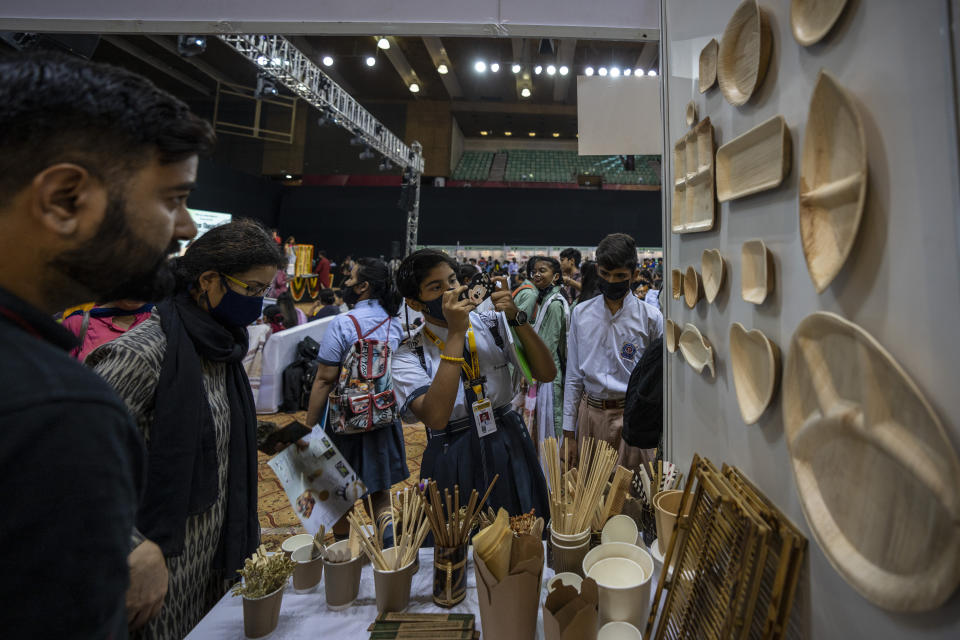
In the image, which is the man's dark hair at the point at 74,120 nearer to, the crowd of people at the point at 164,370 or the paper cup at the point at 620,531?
the crowd of people at the point at 164,370

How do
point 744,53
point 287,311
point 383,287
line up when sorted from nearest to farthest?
point 744,53
point 383,287
point 287,311

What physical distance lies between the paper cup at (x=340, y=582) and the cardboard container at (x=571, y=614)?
488mm

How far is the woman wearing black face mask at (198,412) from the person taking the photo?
112 centimetres

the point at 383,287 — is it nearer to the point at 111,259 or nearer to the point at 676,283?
the point at 676,283

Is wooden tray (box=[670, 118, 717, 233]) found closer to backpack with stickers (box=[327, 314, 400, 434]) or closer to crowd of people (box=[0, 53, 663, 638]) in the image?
crowd of people (box=[0, 53, 663, 638])

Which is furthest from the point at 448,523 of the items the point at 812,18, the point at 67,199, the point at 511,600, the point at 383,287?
the point at 383,287

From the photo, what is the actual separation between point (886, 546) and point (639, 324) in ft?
5.96

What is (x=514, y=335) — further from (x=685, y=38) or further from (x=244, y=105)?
→ (x=244, y=105)

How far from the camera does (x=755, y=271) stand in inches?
33.5

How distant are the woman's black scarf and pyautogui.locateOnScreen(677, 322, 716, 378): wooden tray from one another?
1.31m

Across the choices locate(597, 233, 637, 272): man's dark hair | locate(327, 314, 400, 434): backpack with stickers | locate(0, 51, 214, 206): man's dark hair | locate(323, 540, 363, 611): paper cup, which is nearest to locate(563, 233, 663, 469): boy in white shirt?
locate(597, 233, 637, 272): man's dark hair

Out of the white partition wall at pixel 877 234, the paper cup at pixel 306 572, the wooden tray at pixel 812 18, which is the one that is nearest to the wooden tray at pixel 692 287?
the white partition wall at pixel 877 234

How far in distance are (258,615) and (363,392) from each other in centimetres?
139

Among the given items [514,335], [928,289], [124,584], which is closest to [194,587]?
[124,584]
